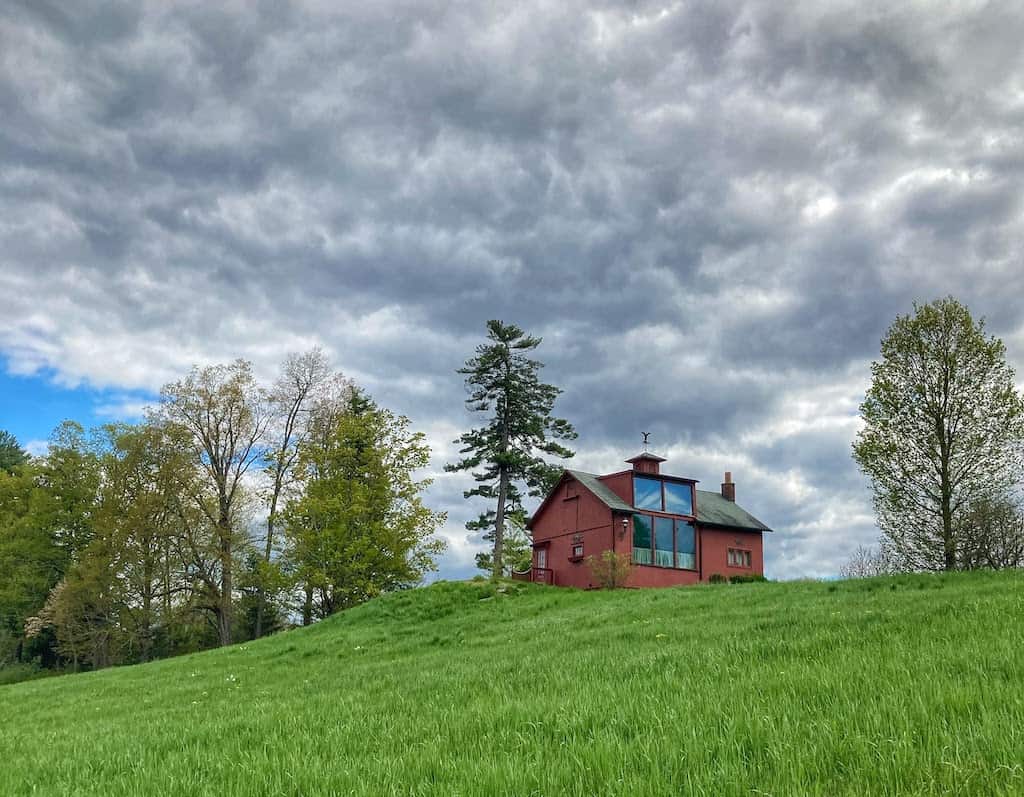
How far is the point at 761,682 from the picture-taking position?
297 inches

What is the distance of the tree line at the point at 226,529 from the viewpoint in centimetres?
4216

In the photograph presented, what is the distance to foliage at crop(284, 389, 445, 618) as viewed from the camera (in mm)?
41344

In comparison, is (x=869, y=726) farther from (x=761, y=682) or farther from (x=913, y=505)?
(x=913, y=505)

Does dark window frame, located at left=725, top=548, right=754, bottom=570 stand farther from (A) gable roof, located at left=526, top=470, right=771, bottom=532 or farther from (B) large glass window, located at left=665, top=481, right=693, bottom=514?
(B) large glass window, located at left=665, top=481, right=693, bottom=514

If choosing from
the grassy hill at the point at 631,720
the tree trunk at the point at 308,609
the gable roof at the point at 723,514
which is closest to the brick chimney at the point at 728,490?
the gable roof at the point at 723,514

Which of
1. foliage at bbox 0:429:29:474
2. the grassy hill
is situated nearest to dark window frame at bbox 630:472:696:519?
the grassy hill

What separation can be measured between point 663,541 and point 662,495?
8.39 feet

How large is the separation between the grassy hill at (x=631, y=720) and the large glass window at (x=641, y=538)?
78.3ft

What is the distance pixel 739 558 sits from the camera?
45.3m

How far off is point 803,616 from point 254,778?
434 inches

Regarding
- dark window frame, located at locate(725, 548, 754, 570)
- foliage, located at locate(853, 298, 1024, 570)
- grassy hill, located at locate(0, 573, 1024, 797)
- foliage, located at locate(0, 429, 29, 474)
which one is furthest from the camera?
foliage, located at locate(0, 429, 29, 474)

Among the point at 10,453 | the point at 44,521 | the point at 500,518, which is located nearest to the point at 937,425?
the point at 500,518

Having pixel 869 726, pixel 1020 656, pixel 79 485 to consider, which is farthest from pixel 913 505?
pixel 79 485

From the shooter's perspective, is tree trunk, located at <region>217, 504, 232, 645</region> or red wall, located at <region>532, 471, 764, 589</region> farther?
tree trunk, located at <region>217, 504, 232, 645</region>
